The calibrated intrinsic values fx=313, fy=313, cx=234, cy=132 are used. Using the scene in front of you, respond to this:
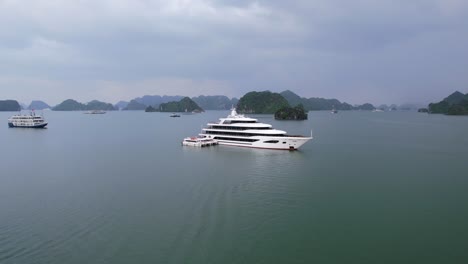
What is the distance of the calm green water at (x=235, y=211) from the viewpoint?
22234mm

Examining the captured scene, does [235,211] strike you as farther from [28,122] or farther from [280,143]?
[28,122]

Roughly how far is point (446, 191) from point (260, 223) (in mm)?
24354

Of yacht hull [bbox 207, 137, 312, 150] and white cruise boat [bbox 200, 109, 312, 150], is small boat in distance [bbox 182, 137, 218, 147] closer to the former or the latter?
white cruise boat [bbox 200, 109, 312, 150]

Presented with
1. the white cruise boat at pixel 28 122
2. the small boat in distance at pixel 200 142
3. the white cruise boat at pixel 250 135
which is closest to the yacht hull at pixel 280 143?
the white cruise boat at pixel 250 135

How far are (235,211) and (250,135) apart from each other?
4276cm

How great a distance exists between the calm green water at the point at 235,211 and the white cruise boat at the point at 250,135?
1141 cm

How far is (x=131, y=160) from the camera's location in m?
58.1

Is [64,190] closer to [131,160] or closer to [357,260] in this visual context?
[131,160]

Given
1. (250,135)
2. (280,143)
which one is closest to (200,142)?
(250,135)

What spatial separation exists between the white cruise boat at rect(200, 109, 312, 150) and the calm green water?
37.4 ft

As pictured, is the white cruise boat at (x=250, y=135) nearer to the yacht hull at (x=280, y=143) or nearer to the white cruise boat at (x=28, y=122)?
the yacht hull at (x=280, y=143)

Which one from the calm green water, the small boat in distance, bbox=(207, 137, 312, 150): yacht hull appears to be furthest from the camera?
the small boat in distance

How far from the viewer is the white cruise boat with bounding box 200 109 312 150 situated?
220 feet

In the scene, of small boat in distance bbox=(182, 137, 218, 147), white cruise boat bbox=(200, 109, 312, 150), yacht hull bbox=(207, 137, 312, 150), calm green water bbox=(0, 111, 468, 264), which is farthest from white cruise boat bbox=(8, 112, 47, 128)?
yacht hull bbox=(207, 137, 312, 150)
